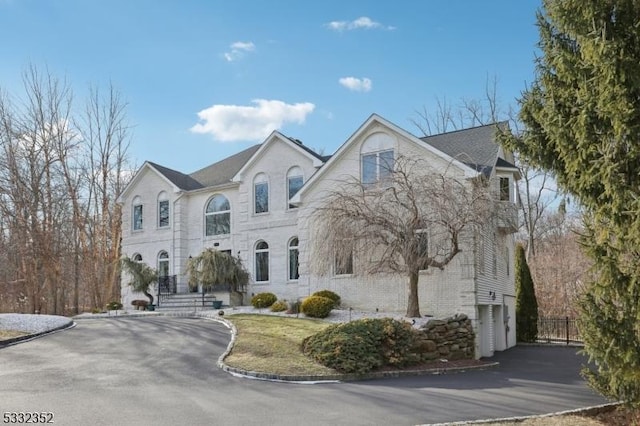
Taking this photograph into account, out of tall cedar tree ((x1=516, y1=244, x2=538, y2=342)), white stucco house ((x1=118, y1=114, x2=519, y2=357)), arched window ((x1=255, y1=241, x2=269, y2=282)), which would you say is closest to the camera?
white stucco house ((x1=118, y1=114, x2=519, y2=357))

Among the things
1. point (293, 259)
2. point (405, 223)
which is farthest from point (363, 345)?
point (293, 259)

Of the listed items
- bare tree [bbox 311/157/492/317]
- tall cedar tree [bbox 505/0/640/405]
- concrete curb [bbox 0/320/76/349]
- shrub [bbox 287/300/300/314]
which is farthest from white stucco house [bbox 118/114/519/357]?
concrete curb [bbox 0/320/76/349]

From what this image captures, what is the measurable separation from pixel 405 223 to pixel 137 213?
1953cm

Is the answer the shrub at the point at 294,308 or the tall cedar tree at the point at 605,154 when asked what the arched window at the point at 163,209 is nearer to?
the shrub at the point at 294,308

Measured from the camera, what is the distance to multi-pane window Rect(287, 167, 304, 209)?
26797 millimetres

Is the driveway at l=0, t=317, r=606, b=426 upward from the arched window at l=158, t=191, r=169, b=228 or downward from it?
downward

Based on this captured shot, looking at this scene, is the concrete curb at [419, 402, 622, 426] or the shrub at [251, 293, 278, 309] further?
the shrub at [251, 293, 278, 309]

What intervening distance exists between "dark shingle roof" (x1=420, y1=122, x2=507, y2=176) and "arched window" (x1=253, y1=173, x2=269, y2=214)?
27.1 feet

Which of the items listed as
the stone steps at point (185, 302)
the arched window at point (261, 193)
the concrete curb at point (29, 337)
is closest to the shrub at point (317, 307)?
the stone steps at point (185, 302)

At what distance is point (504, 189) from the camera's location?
21469 millimetres

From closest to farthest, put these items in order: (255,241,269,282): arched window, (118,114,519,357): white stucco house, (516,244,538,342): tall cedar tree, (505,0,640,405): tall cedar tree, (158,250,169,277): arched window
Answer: (505,0,640,405): tall cedar tree
(118,114,519,357): white stucco house
(516,244,538,342): tall cedar tree
(255,241,269,282): arched window
(158,250,169,277): arched window

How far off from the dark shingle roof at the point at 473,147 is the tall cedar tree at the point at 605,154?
458 inches

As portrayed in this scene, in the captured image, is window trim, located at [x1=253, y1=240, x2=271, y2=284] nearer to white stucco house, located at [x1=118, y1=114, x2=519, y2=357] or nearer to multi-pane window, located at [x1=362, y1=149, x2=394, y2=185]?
white stucco house, located at [x1=118, y1=114, x2=519, y2=357]

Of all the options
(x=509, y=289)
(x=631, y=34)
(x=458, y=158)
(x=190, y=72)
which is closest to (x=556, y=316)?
(x=509, y=289)
